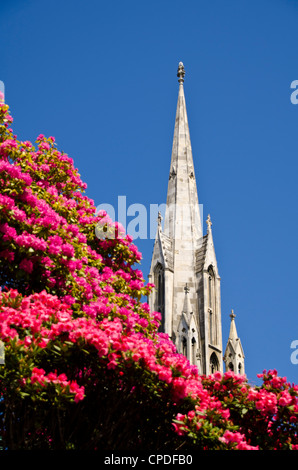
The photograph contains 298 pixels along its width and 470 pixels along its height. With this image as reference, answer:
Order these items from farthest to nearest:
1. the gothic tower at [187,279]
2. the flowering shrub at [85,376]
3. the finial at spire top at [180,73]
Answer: the finial at spire top at [180,73] → the gothic tower at [187,279] → the flowering shrub at [85,376]

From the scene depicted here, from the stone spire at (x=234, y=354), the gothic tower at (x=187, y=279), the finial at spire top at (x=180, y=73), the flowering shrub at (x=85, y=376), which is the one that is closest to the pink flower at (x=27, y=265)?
the flowering shrub at (x=85, y=376)

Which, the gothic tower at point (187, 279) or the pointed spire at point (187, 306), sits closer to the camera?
the gothic tower at point (187, 279)

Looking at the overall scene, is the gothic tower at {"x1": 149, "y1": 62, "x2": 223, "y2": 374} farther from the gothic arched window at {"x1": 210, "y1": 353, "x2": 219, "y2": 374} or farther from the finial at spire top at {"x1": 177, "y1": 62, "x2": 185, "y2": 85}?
the finial at spire top at {"x1": 177, "y1": 62, "x2": 185, "y2": 85}

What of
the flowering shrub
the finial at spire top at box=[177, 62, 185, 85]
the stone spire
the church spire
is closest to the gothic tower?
the church spire

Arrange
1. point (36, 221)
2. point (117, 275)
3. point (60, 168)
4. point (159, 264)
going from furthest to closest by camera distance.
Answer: point (159, 264) → point (60, 168) → point (117, 275) → point (36, 221)

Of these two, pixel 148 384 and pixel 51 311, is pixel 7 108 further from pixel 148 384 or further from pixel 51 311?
pixel 148 384

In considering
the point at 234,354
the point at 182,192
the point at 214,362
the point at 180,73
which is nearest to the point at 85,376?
the point at 214,362

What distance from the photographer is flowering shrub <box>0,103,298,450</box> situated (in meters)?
9.62

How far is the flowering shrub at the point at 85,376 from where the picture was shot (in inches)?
→ 379

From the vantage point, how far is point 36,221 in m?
12.1

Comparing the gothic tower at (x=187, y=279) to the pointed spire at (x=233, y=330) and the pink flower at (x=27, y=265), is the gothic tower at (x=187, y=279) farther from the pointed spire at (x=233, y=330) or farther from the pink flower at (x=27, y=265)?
the pink flower at (x=27, y=265)

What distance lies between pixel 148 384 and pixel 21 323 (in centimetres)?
222
